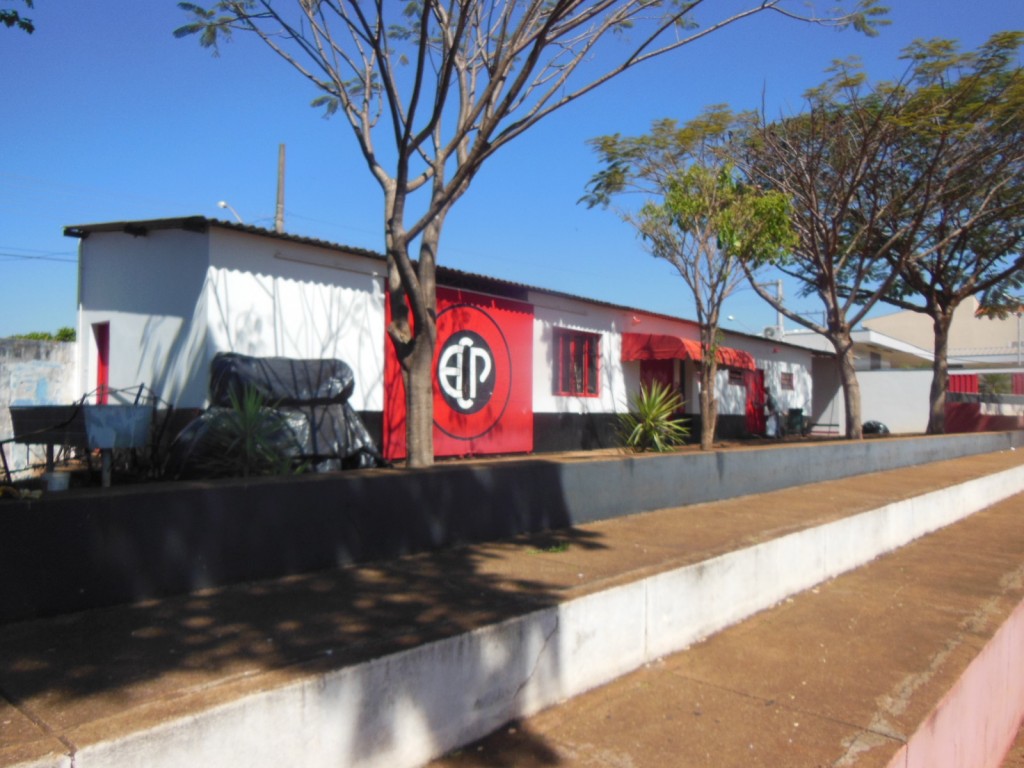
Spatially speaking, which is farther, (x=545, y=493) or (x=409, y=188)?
(x=409, y=188)

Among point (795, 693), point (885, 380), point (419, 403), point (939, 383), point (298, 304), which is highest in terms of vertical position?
point (885, 380)

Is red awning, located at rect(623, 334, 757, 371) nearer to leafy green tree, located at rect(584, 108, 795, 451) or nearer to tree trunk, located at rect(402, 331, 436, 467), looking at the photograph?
leafy green tree, located at rect(584, 108, 795, 451)

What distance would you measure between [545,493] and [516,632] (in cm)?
320

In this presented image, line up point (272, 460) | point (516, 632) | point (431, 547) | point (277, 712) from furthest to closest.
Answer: point (272, 460) < point (431, 547) < point (516, 632) < point (277, 712)

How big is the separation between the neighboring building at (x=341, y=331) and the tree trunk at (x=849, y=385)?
13.0ft

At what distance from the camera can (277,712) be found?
3090 millimetres

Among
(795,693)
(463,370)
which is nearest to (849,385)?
(463,370)

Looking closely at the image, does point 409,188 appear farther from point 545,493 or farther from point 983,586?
point 983,586

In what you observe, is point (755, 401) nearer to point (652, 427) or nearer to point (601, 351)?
point (601, 351)

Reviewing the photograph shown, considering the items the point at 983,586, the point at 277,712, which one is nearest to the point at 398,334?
the point at 277,712

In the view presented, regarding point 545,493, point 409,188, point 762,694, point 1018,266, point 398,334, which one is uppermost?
point 1018,266

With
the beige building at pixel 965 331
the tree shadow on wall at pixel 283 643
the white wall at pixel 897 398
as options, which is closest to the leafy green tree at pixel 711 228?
the tree shadow on wall at pixel 283 643

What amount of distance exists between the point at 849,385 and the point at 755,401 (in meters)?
4.06

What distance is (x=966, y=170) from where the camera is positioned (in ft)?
56.7
